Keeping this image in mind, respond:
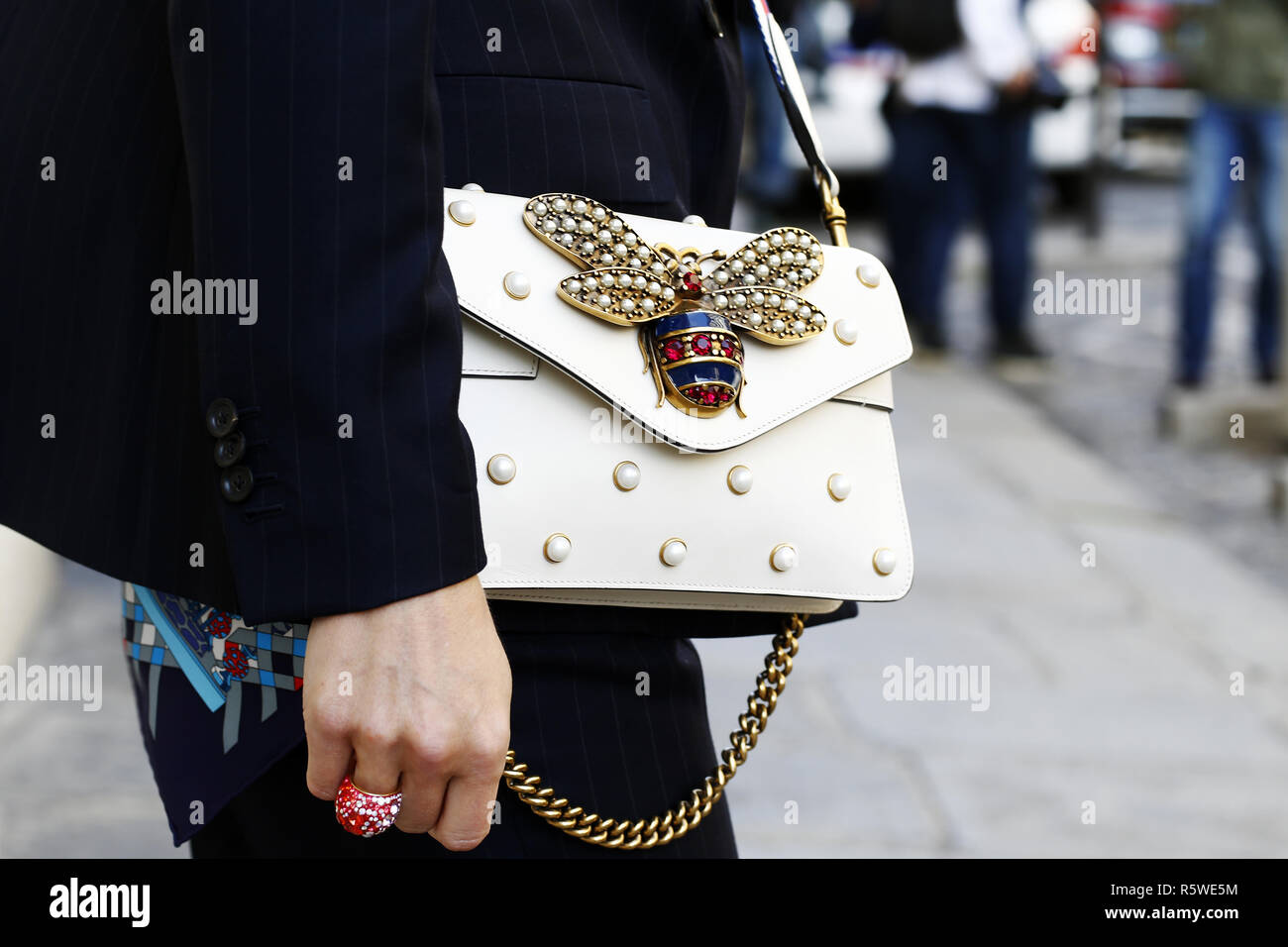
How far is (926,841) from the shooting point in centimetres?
290

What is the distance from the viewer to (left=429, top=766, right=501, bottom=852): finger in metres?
1.00

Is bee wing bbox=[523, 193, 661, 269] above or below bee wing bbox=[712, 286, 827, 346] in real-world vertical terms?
above

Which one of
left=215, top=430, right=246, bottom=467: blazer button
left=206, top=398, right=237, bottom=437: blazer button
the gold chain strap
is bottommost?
the gold chain strap

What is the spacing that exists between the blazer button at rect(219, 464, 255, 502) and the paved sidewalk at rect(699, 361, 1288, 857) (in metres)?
2.06

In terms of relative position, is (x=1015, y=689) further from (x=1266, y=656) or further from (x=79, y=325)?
(x=79, y=325)

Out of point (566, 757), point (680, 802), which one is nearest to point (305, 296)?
point (566, 757)

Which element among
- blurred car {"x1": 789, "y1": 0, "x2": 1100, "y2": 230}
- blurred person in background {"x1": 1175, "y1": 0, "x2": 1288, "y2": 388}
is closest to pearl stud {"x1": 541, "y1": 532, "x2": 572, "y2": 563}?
blurred person in background {"x1": 1175, "y1": 0, "x2": 1288, "y2": 388}

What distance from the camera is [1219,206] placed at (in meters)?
5.88

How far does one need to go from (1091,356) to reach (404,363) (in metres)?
6.71

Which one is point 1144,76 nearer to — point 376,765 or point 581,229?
point 581,229

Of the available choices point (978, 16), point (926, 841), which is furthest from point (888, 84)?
point (926, 841)

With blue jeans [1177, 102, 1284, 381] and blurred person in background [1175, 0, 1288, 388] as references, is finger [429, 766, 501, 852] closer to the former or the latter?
blurred person in background [1175, 0, 1288, 388]

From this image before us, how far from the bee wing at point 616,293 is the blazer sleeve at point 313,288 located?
196mm
